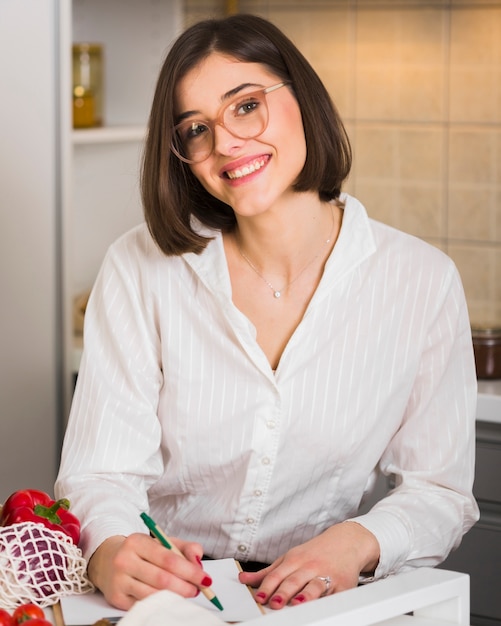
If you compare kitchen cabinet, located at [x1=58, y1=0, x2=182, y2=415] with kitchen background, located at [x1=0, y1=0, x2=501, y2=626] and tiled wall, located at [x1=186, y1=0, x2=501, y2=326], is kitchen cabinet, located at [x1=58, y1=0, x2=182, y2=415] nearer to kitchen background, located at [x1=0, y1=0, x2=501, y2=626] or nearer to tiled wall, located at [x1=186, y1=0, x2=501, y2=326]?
kitchen background, located at [x1=0, y1=0, x2=501, y2=626]

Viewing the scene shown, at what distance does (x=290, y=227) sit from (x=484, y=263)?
0.92 meters

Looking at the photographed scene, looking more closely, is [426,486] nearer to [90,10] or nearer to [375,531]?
[375,531]

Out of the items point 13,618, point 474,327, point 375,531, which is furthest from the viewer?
point 474,327

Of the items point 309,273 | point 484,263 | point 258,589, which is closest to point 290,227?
point 309,273

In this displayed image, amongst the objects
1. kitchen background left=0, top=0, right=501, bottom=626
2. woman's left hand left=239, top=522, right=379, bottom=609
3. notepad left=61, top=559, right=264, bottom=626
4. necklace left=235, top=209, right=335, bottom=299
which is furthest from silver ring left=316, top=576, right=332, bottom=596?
kitchen background left=0, top=0, right=501, bottom=626

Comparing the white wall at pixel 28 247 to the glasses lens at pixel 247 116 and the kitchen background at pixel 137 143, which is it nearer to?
the kitchen background at pixel 137 143

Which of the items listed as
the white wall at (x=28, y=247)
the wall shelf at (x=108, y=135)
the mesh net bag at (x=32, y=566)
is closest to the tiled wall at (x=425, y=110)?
the wall shelf at (x=108, y=135)

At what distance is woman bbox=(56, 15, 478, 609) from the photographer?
151 cm

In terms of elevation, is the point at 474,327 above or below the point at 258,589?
above

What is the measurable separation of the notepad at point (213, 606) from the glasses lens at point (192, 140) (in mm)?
588

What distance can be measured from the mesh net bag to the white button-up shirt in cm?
34

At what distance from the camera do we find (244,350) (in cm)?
154

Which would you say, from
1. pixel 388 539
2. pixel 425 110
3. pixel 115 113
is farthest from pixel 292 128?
pixel 115 113

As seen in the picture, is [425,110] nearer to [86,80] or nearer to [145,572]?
[86,80]
